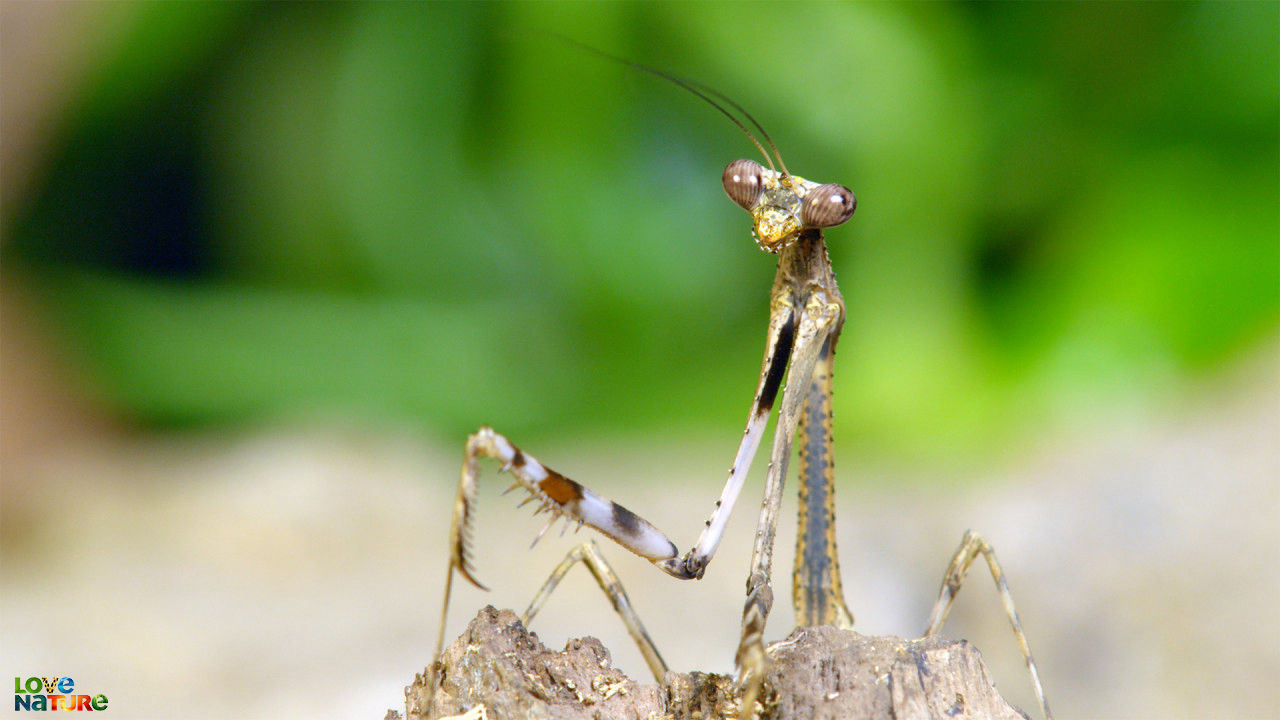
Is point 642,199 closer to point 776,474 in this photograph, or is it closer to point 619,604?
point 619,604

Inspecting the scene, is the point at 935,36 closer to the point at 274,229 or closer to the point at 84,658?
the point at 274,229

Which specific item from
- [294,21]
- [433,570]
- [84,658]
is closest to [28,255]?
[294,21]

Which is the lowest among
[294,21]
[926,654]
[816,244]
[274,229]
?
[926,654]

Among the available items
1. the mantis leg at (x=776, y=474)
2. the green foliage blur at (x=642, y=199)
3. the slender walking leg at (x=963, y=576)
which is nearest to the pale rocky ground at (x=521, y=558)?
the green foliage blur at (x=642, y=199)

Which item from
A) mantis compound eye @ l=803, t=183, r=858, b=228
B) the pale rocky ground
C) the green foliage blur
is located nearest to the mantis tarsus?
mantis compound eye @ l=803, t=183, r=858, b=228

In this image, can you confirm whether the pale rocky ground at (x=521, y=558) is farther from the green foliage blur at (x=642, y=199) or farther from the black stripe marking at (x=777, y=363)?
the black stripe marking at (x=777, y=363)

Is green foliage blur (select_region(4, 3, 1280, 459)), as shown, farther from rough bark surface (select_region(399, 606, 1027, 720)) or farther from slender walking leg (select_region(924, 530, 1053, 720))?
rough bark surface (select_region(399, 606, 1027, 720))
